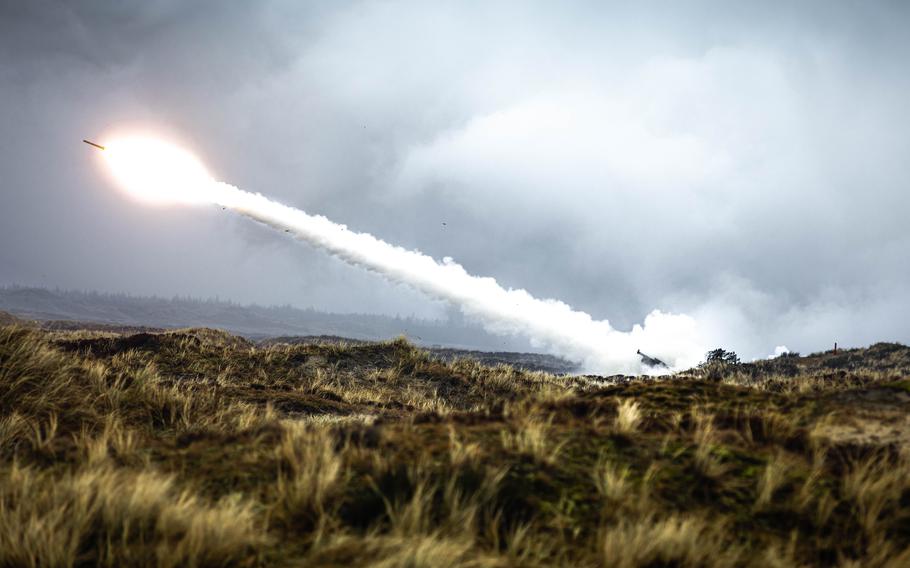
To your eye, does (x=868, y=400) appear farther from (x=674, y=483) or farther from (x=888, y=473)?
(x=674, y=483)

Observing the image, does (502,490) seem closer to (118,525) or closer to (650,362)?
(118,525)

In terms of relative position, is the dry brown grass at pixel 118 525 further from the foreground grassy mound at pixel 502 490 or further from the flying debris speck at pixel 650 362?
the flying debris speck at pixel 650 362

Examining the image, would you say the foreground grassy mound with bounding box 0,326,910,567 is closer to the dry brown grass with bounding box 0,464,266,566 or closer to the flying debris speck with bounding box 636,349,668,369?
the dry brown grass with bounding box 0,464,266,566

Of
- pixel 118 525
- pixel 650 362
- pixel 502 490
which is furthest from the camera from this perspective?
pixel 650 362

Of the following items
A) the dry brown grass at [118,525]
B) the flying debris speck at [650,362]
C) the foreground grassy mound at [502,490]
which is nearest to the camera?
the dry brown grass at [118,525]

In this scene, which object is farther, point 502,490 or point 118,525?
point 502,490

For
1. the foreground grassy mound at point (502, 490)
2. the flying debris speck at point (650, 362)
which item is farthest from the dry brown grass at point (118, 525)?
the flying debris speck at point (650, 362)

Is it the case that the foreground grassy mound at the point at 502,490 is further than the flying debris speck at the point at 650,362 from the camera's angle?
No

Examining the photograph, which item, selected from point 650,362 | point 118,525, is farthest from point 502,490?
point 650,362

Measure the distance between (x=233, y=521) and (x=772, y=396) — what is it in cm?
819

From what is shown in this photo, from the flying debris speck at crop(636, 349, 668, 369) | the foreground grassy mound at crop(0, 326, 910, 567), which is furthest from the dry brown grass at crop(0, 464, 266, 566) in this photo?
the flying debris speck at crop(636, 349, 668, 369)

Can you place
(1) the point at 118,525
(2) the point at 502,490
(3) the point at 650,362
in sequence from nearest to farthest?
(1) the point at 118,525
(2) the point at 502,490
(3) the point at 650,362

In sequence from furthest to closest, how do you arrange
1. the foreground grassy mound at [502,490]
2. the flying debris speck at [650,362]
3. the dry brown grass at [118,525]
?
the flying debris speck at [650,362]
the foreground grassy mound at [502,490]
the dry brown grass at [118,525]

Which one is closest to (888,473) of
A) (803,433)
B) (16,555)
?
(803,433)
